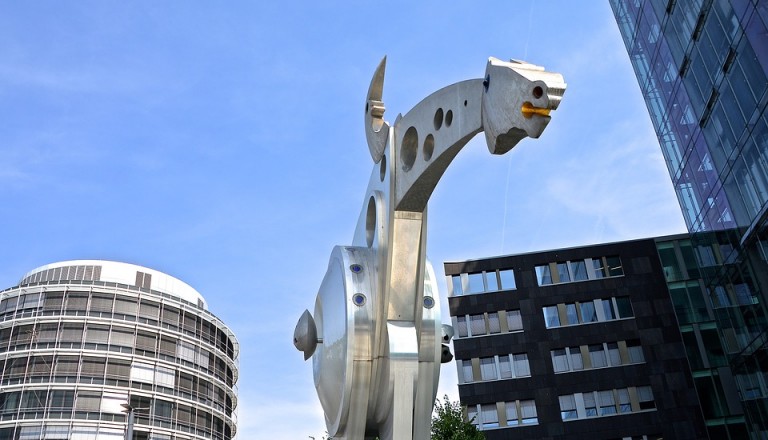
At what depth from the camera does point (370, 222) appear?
44.3ft

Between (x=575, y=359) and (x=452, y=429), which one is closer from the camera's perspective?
(x=452, y=429)

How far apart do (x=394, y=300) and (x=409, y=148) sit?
7.91ft

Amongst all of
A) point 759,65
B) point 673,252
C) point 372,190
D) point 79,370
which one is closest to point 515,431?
point 673,252

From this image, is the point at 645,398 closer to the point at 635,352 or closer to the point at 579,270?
the point at 635,352

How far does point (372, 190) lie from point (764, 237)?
19098 millimetres

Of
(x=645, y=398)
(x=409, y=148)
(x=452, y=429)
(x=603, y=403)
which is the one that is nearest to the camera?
(x=409, y=148)

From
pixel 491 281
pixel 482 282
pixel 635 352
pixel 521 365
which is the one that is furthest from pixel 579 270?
pixel 521 365

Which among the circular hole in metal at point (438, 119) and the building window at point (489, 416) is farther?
the building window at point (489, 416)

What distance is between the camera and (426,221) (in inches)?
470

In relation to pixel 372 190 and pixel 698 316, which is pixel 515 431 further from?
pixel 372 190

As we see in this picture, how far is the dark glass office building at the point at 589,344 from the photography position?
46.0m

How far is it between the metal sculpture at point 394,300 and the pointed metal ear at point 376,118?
0.04 m

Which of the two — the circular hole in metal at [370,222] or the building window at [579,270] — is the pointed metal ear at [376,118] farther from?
the building window at [579,270]

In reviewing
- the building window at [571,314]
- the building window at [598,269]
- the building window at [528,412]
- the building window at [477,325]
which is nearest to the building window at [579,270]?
the building window at [598,269]
